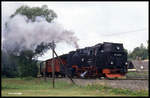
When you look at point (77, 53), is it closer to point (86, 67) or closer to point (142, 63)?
point (86, 67)

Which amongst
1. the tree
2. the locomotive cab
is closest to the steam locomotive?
the locomotive cab

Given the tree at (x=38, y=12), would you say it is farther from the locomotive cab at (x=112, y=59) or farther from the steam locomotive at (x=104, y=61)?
the locomotive cab at (x=112, y=59)

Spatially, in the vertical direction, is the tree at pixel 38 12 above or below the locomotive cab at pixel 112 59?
above

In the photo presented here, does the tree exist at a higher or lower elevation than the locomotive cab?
higher

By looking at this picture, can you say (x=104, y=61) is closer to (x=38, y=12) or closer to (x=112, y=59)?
(x=112, y=59)

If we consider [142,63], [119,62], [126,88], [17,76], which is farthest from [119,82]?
[142,63]

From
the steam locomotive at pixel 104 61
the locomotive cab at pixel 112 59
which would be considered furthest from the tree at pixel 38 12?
the locomotive cab at pixel 112 59

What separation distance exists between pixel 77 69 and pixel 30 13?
46.4 feet

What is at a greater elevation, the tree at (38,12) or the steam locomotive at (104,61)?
the tree at (38,12)

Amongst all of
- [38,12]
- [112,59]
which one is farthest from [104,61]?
A: [38,12]

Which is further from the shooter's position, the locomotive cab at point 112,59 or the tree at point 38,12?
the tree at point 38,12

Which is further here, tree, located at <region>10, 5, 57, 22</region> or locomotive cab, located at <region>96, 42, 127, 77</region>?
tree, located at <region>10, 5, 57, 22</region>

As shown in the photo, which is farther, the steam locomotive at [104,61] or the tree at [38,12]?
the tree at [38,12]

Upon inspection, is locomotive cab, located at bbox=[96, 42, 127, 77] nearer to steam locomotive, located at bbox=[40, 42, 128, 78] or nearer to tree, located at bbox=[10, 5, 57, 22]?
steam locomotive, located at bbox=[40, 42, 128, 78]
